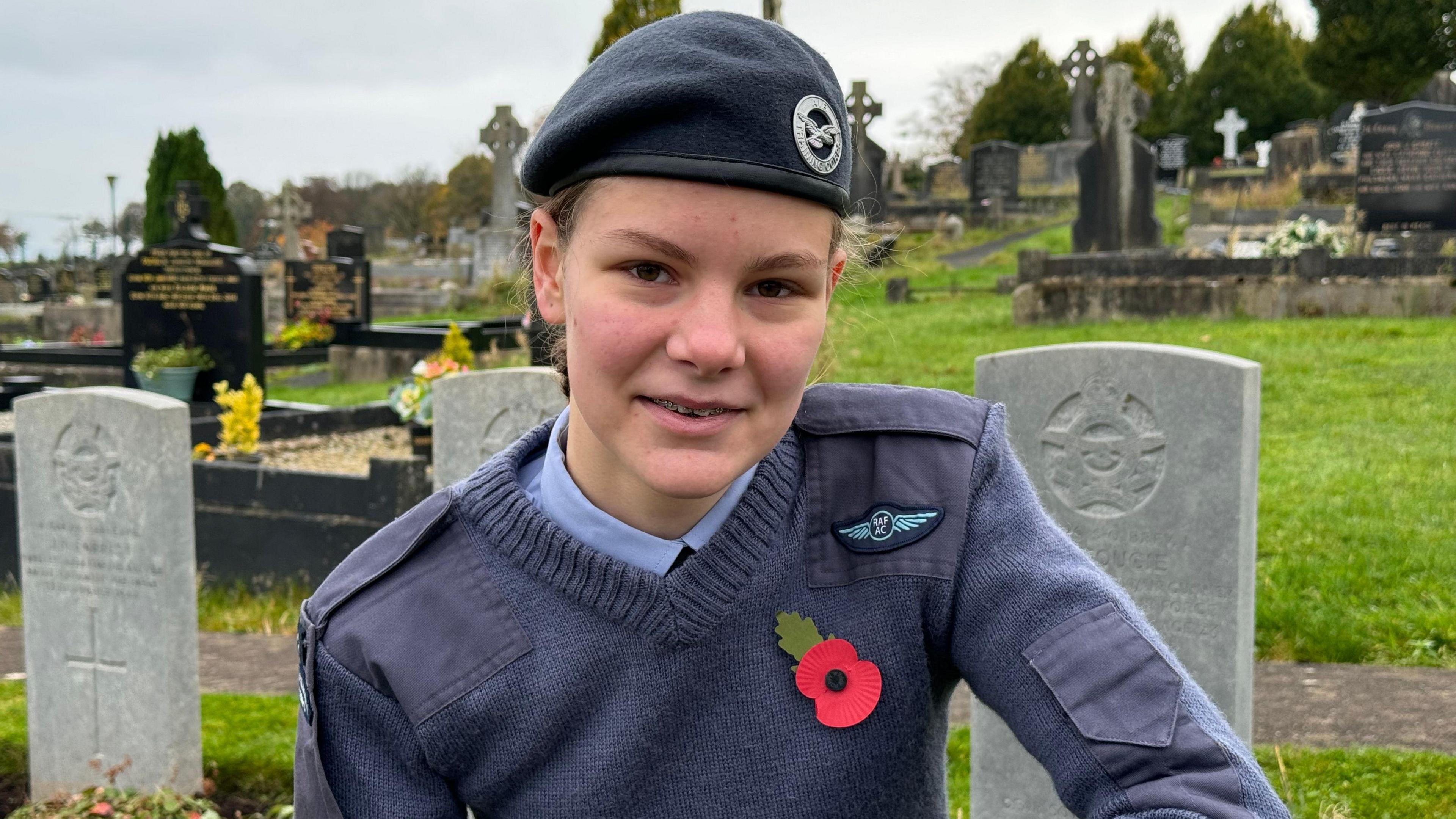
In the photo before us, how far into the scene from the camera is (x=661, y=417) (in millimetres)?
1271

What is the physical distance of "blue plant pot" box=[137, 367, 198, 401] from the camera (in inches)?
439

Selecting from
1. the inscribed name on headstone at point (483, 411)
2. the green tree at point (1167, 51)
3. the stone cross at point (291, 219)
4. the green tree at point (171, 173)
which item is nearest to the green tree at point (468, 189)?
the stone cross at point (291, 219)

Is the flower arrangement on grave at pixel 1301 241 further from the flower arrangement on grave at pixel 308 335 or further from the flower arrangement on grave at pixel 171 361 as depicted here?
the flower arrangement on grave at pixel 308 335

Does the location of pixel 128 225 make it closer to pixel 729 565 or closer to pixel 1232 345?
pixel 1232 345

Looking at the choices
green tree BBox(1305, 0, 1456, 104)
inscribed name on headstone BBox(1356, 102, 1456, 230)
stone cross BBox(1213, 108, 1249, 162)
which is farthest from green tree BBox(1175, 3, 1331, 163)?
inscribed name on headstone BBox(1356, 102, 1456, 230)

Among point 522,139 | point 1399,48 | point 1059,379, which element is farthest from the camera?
point 1399,48

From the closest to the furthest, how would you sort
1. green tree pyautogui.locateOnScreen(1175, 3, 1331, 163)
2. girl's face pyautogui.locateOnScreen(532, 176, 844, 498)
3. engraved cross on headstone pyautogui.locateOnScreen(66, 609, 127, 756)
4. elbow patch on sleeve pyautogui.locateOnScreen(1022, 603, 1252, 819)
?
elbow patch on sleeve pyautogui.locateOnScreen(1022, 603, 1252, 819), girl's face pyautogui.locateOnScreen(532, 176, 844, 498), engraved cross on headstone pyautogui.locateOnScreen(66, 609, 127, 756), green tree pyautogui.locateOnScreen(1175, 3, 1331, 163)

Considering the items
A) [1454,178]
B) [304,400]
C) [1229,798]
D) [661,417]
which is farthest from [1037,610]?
[1454,178]

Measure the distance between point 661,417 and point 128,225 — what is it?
42004 mm

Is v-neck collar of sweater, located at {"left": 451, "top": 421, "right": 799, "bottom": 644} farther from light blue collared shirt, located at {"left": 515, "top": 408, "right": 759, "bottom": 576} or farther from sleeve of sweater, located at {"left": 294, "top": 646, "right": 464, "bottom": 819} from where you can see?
sleeve of sweater, located at {"left": 294, "top": 646, "right": 464, "bottom": 819}

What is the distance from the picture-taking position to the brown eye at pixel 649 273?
1250mm

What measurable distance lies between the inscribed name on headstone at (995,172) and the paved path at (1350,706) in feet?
74.2

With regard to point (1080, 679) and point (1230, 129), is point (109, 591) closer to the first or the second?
point (1080, 679)

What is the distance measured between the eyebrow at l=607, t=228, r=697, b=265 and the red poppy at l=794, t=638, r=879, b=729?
1.37 feet
